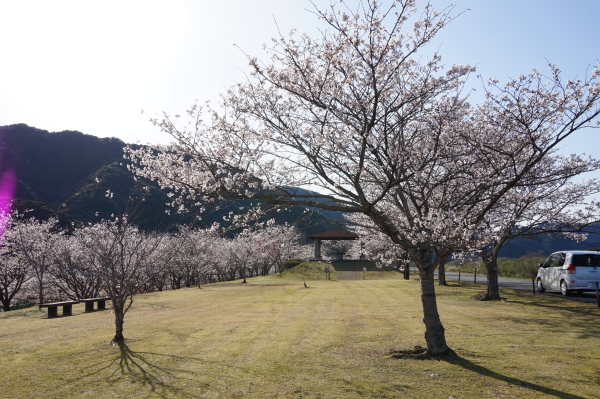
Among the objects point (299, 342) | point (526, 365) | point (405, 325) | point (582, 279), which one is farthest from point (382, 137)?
point (582, 279)

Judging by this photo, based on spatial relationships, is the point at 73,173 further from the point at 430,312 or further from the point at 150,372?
the point at 430,312

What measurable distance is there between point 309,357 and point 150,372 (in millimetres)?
2993

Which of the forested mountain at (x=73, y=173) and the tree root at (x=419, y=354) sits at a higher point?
the forested mountain at (x=73, y=173)

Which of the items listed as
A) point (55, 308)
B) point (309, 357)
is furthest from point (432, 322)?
point (55, 308)

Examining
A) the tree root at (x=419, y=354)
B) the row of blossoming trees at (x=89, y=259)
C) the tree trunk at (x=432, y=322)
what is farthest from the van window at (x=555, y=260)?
the row of blossoming trees at (x=89, y=259)

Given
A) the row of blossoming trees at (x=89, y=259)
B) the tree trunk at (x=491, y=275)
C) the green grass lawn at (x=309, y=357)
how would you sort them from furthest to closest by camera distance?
the tree trunk at (x=491, y=275) → the row of blossoming trees at (x=89, y=259) → the green grass lawn at (x=309, y=357)

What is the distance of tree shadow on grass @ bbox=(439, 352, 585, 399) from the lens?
5.20 m

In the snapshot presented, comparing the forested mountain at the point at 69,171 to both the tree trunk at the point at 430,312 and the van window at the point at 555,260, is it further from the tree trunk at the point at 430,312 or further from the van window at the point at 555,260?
the tree trunk at the point at 430,312

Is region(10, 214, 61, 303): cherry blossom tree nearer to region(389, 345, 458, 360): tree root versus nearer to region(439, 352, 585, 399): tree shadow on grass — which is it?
region(389, 345, 458, 360): tree root

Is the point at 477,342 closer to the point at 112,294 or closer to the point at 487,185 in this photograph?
the point at 487,185

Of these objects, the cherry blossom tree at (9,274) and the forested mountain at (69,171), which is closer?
the cherry blossom tree at (9,274)

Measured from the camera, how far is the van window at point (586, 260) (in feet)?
47.6

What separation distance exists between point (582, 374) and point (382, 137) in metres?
4.88

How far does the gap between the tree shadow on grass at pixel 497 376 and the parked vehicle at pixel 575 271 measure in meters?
10.8
